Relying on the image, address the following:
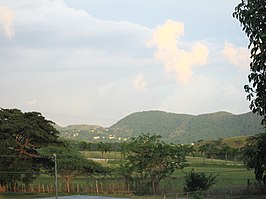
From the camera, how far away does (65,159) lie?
3503cm

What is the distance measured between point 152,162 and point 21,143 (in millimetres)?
10261

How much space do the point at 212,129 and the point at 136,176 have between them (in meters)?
142

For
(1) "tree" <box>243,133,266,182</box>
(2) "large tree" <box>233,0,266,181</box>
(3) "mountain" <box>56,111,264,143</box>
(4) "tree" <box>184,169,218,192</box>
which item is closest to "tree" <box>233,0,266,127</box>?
(2) "large tree" <box>233,0,266,181</box>

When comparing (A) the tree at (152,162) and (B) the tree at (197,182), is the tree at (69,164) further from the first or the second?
(B) the tree at (197,182)

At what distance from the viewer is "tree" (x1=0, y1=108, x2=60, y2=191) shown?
35.4 m

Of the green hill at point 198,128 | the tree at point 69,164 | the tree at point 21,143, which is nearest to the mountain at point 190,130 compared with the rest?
the green hill at point 198,128

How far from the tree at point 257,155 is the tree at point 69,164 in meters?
12.2

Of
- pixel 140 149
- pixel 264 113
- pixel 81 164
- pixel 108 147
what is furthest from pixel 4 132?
pixel 108 147

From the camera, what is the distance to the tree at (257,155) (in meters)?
25.0

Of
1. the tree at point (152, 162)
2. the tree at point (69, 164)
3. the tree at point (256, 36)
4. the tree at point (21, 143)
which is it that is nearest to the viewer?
the tree at point (256, 36)

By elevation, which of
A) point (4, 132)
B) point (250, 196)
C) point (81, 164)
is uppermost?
point (4, 132)

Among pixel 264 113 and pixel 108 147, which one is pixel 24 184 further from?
pixel 108 147

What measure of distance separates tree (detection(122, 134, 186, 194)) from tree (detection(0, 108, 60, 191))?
713cm

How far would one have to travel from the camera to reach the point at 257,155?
25969 mm
